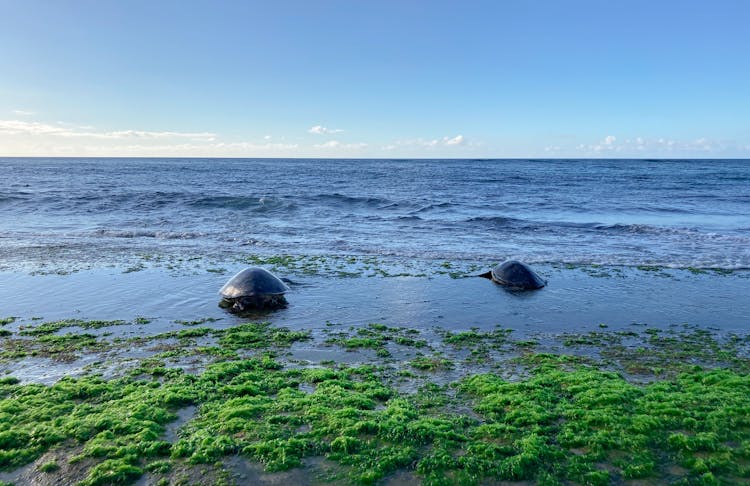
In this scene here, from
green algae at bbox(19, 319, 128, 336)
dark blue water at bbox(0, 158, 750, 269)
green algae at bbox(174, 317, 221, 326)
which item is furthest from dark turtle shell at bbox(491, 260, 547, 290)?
green algae at bbox(19, 319, 128, 336)

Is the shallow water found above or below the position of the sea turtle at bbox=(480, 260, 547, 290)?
below

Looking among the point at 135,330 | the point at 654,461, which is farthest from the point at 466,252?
the point at 654,461

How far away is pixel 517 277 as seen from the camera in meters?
10.6

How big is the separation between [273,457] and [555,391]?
11.1ft

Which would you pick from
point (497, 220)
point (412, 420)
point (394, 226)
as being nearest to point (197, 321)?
point (412, 420)

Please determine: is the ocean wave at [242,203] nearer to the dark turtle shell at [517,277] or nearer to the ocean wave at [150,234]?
the ocean wave at [150,234]

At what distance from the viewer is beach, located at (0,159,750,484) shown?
13.9 ft

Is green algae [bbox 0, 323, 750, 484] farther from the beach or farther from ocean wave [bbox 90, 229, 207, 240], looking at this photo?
ocean wave [bbox 90, 229, 207, 240]

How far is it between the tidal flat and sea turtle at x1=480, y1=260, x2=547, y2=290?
333 mm

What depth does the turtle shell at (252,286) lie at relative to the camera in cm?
922

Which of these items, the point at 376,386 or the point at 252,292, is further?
the point at 252,292

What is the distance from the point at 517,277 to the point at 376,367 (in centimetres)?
531

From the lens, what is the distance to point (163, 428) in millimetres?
4801

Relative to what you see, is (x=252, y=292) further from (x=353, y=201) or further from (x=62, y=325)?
(x=353, y=201)
